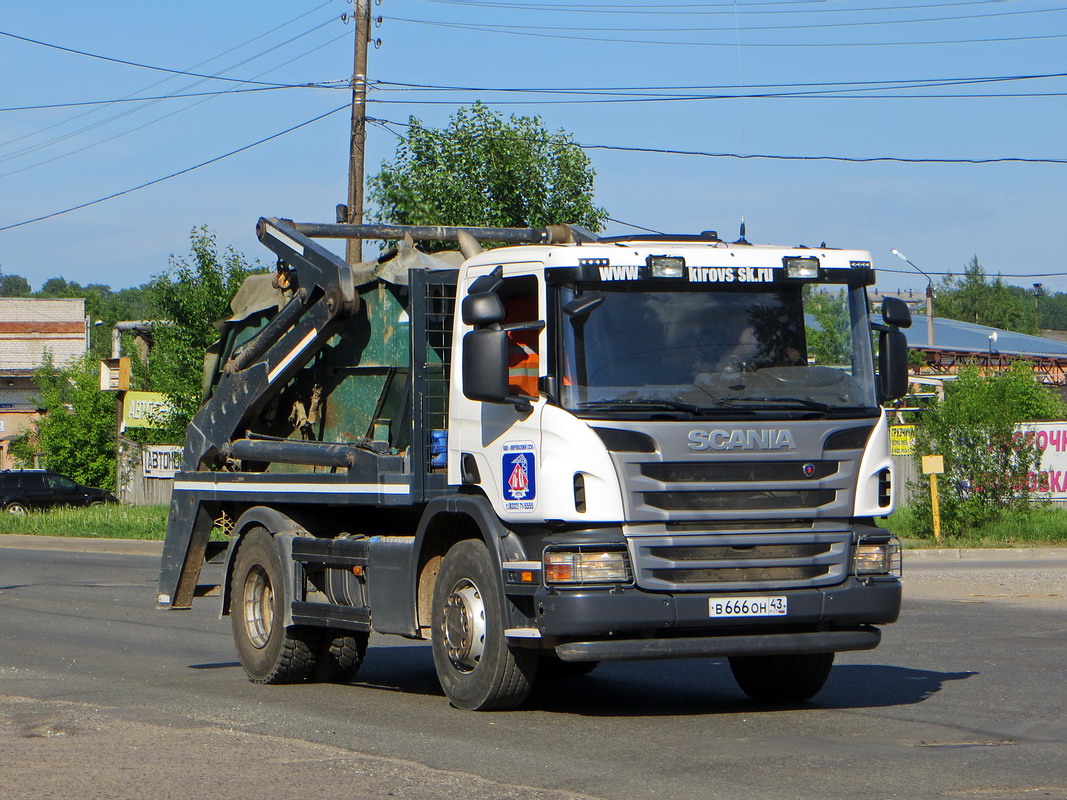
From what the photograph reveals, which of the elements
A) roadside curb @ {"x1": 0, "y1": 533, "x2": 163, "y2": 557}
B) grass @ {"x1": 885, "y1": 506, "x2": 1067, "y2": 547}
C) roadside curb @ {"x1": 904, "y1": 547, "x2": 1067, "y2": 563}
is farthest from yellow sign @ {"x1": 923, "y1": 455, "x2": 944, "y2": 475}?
roadside curb @ {"x1": 0, "y1": 533, "x2": 163, "y2": 557}

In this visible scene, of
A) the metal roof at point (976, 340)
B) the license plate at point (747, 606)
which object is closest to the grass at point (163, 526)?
the license plate at point (747, 606)

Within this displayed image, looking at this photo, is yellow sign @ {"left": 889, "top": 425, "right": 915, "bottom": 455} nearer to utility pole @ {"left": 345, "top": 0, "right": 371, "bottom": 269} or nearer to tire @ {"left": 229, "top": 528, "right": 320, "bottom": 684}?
utility pole @ {"left": 345, "top": 0, "right": 371, "bottom": 269}

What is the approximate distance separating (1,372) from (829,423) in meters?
78.5

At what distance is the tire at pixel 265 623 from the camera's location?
10492 mm

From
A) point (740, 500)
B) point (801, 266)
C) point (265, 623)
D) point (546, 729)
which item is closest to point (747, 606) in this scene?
point (740, 500)

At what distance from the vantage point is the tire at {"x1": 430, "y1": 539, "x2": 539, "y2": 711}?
8.34 metres

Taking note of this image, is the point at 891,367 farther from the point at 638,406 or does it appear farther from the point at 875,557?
the point at 638,406

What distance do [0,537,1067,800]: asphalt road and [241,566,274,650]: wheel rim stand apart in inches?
14.5

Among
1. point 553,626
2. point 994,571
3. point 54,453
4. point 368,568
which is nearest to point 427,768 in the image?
point 553,626

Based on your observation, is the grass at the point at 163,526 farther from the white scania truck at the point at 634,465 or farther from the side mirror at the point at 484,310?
the side mirror at the point at 484,310

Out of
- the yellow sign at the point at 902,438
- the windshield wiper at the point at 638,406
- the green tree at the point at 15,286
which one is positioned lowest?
the windshield wiper at the point at 638,406

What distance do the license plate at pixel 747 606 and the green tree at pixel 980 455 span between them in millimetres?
17332

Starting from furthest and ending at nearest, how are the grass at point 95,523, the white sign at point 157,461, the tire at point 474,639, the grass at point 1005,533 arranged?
1. the white sign at point 157,461
2. the grass at point 95,523
3. the grass at point 1005,533
4. the tire at point 474,639

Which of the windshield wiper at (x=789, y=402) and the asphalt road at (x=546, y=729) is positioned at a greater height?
the windshield wiper at (x=789, y=402)
